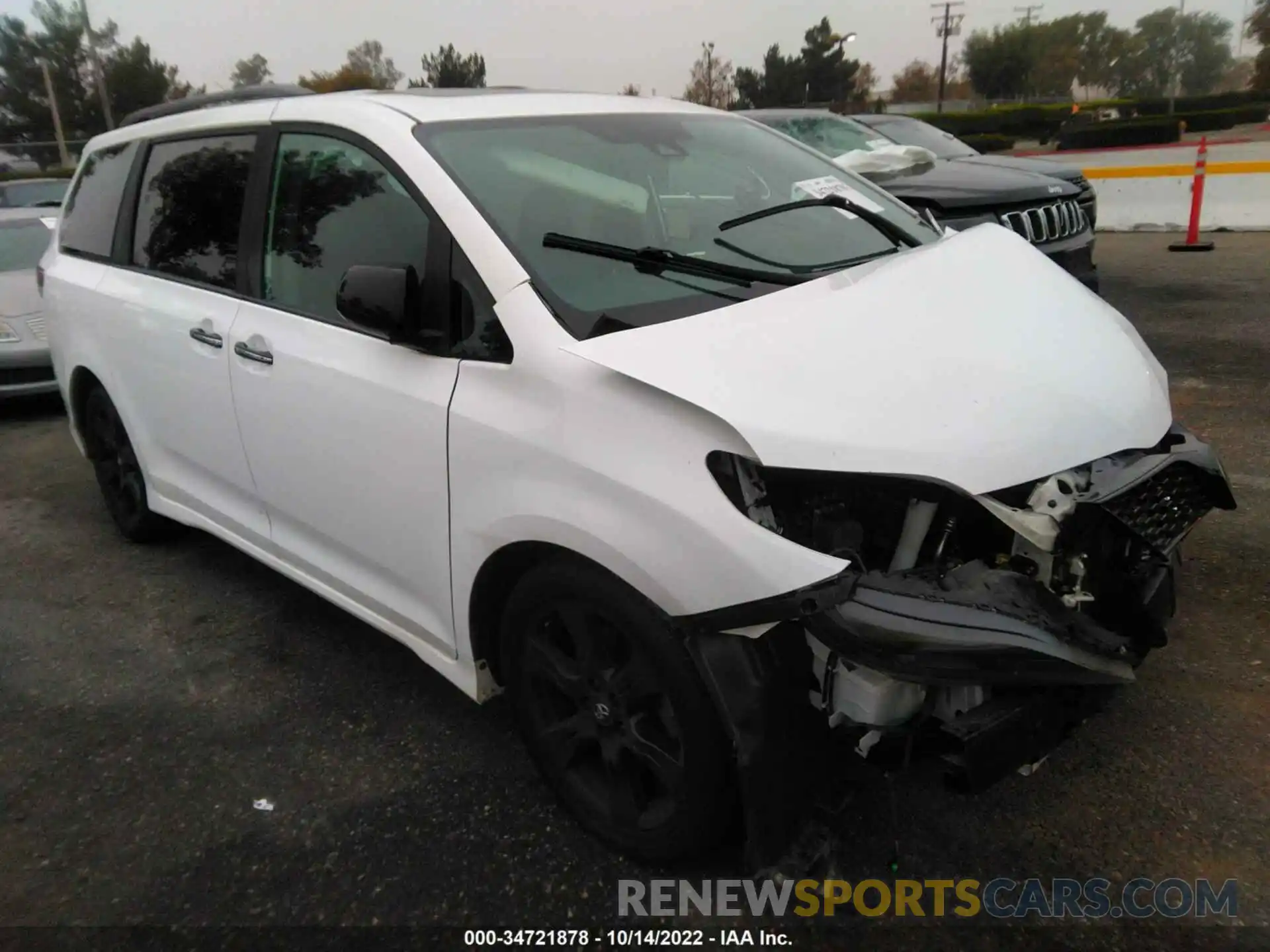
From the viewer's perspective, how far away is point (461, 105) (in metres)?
2.94

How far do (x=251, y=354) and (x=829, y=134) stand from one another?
260 inches

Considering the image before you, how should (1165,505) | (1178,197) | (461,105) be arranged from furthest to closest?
(1178,197) → (461,105) → (1165,505)

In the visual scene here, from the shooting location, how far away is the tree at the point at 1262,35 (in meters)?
62.2

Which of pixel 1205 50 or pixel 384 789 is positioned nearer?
pixel 384 789

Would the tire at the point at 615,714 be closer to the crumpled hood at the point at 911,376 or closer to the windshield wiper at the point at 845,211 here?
the crumpled hood at the point at 911,376

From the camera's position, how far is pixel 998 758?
2.03m

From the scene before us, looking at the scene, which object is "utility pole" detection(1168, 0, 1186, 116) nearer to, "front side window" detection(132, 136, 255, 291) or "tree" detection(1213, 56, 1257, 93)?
"tree" detection(1213, 56, 1257, 93)

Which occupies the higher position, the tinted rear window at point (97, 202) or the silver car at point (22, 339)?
the tinted rear window at point (97, 202)

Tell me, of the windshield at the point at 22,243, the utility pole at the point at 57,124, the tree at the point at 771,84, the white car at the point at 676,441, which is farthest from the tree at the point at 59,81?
the white car at the point at 676,441

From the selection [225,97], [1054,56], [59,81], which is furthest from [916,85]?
[225,97]

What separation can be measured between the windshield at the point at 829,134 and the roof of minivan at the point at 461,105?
492 cm

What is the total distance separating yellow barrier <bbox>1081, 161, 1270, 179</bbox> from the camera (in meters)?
12.8

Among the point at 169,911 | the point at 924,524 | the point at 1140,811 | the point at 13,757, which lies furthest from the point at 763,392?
the point at 13,757

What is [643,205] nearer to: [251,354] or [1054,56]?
[251,354]
